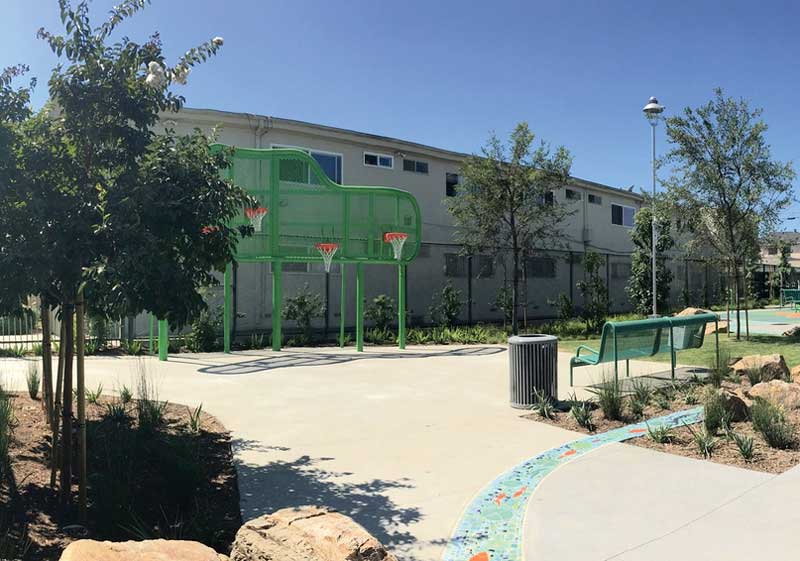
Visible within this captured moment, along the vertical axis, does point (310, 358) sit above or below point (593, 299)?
below

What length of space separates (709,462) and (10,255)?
5.80 m

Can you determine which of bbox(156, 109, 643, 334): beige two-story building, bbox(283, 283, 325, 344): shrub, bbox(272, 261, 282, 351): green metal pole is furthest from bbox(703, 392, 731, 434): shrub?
bbox(156, 109, 643, 334): beige two-story building

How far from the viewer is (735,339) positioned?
666 inches

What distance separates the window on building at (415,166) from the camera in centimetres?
2182

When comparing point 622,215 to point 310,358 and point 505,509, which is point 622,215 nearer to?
point 310,358

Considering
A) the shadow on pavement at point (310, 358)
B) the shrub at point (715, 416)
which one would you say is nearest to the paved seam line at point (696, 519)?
the shrub at point (715, 416)

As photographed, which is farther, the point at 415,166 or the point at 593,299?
the point at 593,299

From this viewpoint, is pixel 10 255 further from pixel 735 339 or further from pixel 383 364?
pixel 735 339

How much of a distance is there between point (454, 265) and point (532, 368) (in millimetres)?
15504

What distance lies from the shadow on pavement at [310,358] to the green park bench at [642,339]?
4.67 metres

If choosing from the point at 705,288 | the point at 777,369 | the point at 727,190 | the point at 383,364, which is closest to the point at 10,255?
the point at 383,364

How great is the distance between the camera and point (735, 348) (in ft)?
48.4

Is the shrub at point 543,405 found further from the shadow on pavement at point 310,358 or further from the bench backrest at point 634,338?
the shadow on pavement at point 310,358

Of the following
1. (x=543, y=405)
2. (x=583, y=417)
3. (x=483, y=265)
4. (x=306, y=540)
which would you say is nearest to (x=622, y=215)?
(x=483, y=265)
